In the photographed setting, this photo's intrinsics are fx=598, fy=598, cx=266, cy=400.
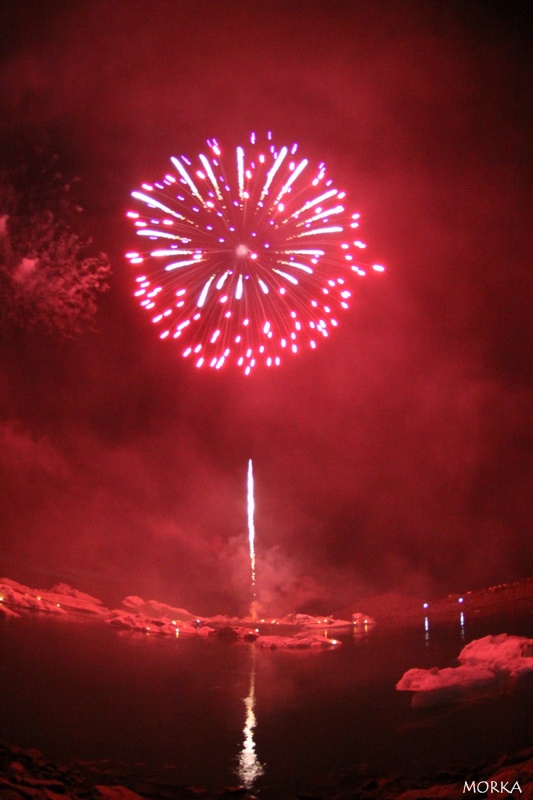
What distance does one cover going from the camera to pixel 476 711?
421 inches

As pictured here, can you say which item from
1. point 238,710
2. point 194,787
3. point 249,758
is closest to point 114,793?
point 194,787

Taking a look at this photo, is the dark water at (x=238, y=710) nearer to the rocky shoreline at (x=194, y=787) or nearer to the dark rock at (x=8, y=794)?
the rocky shoreline at (x=194, y=787)

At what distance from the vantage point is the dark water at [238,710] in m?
9.60

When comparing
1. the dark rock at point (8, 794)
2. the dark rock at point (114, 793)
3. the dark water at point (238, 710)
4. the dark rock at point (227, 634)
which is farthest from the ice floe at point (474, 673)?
the dark rock at point (8, 794)

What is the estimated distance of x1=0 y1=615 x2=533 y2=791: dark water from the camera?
31.5 ft

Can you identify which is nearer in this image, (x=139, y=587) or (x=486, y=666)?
(x=486, y=666)

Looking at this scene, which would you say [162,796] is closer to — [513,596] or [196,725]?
[196,725]

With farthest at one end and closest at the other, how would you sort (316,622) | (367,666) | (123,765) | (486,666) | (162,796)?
1. (316,622)
2. (367,666)
3. (486,666)
4. (123,765)
5. (162,796)

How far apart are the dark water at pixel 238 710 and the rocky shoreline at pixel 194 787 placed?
0.22 metres

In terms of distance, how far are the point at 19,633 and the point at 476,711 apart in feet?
31.9

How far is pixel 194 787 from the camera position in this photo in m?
9.08

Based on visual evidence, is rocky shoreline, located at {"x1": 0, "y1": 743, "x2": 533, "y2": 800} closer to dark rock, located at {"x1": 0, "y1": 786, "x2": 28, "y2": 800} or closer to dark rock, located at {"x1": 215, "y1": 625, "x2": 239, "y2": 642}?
dark rock, located at {"x1": 0, "y1": 786, "x2": 28, "y2": 800}

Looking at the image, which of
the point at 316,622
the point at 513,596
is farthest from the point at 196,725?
the point at 513,596

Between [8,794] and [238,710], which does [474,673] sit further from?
[8,794]
